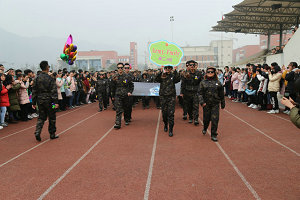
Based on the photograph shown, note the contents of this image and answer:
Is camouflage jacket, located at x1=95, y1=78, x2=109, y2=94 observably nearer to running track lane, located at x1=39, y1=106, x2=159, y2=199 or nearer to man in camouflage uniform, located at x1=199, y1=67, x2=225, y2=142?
running track lane, located at x1=39, y1=106, x2=159, y2=199

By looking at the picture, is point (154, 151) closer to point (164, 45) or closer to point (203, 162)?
point (203, 162)

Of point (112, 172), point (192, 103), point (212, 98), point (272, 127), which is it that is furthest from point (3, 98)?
point (272, 127)

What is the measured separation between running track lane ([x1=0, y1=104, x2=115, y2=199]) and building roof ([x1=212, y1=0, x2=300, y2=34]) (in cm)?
1866

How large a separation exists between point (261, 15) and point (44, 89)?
26.2 m

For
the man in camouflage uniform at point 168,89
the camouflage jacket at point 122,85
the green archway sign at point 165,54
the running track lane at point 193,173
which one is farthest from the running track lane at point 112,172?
the green archway sign at point 165,54

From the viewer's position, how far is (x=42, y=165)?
14.4 feet

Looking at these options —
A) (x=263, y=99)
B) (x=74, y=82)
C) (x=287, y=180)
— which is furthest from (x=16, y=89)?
→ (x=263, y=99)

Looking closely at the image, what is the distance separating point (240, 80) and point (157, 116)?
5.59 metres

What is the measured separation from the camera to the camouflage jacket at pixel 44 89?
590cm

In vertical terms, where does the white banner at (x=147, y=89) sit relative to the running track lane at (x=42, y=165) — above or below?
above

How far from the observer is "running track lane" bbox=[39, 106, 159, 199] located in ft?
10.7

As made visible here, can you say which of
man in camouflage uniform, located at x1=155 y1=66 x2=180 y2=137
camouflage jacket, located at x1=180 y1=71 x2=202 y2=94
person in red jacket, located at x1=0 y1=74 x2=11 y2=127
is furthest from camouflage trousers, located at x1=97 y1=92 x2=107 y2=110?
man in camouflage uniform, located at x1=155 y1=66 x2=180 y2=137

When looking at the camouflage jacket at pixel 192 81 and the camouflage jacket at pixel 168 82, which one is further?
the camouflage jacket at pixel 192 81

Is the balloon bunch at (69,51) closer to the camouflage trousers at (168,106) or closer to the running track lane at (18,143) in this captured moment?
the running track lane at (18,143)
